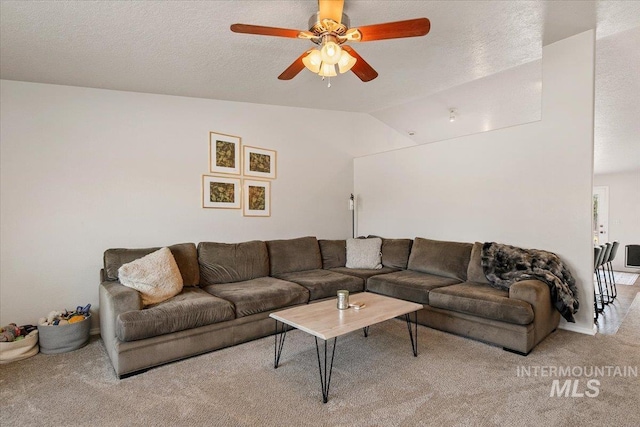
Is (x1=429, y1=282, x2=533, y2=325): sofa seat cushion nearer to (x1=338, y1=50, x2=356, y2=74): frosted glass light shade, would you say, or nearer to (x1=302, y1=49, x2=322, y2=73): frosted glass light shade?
(x1=338, y1=50, x2=356, y2=74): frosted glass light shade

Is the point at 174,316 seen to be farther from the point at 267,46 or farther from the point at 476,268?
the point at 476,268

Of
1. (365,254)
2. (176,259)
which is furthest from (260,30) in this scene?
(365,254)

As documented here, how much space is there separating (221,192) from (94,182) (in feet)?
4.31

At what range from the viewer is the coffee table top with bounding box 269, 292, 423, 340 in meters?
2.14

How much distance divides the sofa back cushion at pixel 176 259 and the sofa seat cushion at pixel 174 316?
38cm

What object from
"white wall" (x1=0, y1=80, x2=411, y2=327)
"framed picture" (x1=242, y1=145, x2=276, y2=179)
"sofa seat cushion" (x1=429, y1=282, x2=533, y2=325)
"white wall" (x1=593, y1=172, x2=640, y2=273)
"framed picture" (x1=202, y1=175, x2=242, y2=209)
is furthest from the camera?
"white wall" (x1=593, y1=172, x2=640, y2=273)

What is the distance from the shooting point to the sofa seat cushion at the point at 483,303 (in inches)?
105

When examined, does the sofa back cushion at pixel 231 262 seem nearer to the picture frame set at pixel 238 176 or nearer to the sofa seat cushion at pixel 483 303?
the picture frame set at pixel 238 176

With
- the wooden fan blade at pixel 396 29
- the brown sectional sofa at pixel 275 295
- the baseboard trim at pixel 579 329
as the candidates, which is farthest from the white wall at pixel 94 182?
the baseboard trim at pixel 579 329

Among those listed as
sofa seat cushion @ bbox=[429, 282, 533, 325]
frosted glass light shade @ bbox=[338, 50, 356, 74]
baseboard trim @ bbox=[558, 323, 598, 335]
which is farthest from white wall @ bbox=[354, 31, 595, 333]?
frosted glass light shade @ bbox=[338, 50, 356, 74]

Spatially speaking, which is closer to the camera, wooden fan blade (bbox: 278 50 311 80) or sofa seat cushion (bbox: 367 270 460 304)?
wooden fan blade (bbox: 278 50 311 80)

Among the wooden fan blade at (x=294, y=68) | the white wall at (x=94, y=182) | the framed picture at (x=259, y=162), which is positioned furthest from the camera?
the framed picture at (x=259, y=162)

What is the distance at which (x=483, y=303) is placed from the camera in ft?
9.37

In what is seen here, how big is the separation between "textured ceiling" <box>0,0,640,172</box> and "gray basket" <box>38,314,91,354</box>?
2.23m
